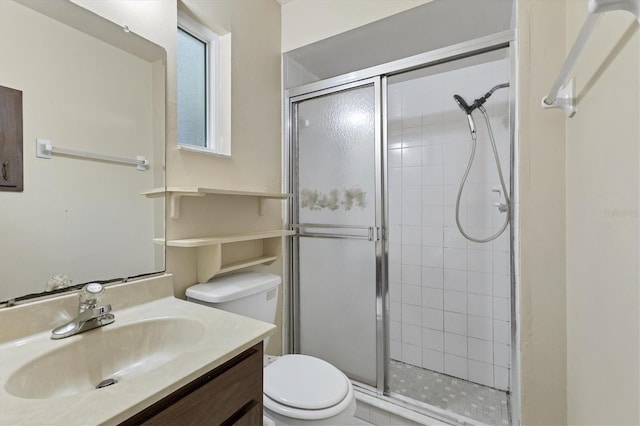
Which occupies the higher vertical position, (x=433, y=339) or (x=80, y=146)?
(x=80, y=146)

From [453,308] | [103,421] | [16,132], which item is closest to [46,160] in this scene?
[16,132]

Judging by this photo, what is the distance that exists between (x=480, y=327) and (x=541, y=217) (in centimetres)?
106

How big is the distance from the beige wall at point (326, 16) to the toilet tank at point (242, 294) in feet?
4.74

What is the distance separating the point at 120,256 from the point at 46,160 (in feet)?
1.26

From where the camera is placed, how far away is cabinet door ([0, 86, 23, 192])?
2.76 feet

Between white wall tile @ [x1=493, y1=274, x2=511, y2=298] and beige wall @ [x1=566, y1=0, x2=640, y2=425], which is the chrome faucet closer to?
beige wall @ [x1=566, y1=0, x2=640, y2=425]

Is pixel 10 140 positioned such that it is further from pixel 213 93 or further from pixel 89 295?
pixel 213 93

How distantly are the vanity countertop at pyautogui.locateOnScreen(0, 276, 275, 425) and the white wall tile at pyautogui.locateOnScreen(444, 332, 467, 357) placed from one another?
1676 mm

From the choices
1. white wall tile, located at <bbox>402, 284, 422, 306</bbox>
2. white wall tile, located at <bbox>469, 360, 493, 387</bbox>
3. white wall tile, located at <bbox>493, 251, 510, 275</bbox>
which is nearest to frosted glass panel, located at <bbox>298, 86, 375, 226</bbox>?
white wall tile, located at <bbox>402, 284, 422, 306</bbox>

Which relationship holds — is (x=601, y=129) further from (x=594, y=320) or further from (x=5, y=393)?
(x=5, y=393)

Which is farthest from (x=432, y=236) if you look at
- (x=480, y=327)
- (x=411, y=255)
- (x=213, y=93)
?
(x=213, y=93)

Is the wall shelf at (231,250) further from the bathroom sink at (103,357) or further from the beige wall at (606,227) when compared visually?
the beige wall at (606,227)

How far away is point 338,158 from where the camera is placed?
73.4 inches

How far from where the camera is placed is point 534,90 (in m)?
1.28
